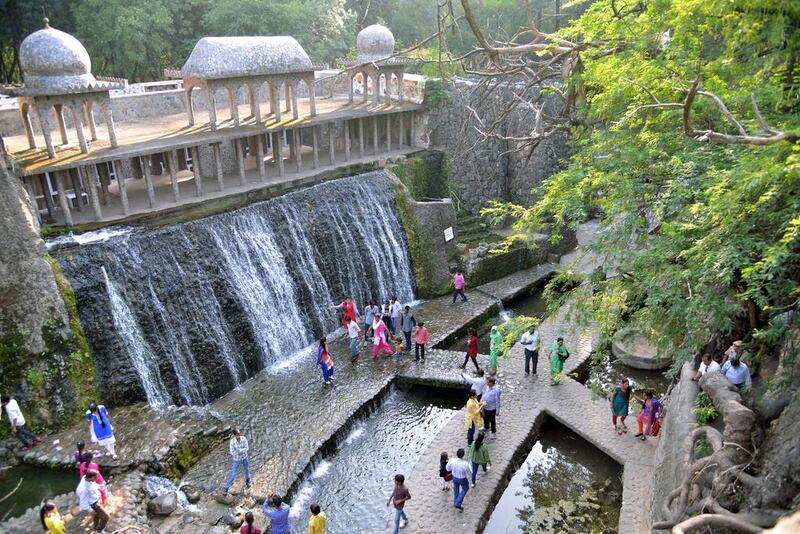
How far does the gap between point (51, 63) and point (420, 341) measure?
10.3 metres

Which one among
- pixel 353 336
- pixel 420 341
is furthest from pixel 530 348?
pixel 353 336

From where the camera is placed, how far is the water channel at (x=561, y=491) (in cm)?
1001

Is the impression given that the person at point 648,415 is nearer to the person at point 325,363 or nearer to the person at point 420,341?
the person at point 420,341

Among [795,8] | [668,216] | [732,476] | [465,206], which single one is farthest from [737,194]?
[465,206]

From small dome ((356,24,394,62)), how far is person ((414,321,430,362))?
10.8m

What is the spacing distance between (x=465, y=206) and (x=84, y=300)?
1398 centimetres

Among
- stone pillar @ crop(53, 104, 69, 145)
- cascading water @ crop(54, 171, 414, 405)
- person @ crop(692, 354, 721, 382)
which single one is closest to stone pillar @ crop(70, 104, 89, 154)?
stone pillar @ crop(53, 104, 69, 145)

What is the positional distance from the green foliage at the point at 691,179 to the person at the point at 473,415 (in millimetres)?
2915

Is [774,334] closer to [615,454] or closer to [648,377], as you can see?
[615,454]

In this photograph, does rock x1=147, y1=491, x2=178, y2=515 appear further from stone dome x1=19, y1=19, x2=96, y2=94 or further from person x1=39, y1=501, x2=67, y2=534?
stone dome x1=19, y1=19, x2=96, y2=94

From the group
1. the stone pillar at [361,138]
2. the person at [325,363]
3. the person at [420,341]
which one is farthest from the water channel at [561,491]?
the stone pillar at [361,138]

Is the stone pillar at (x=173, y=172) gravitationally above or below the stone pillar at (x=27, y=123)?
below

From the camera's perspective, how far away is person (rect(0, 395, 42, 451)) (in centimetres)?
1036

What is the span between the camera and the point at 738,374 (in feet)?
28.0
